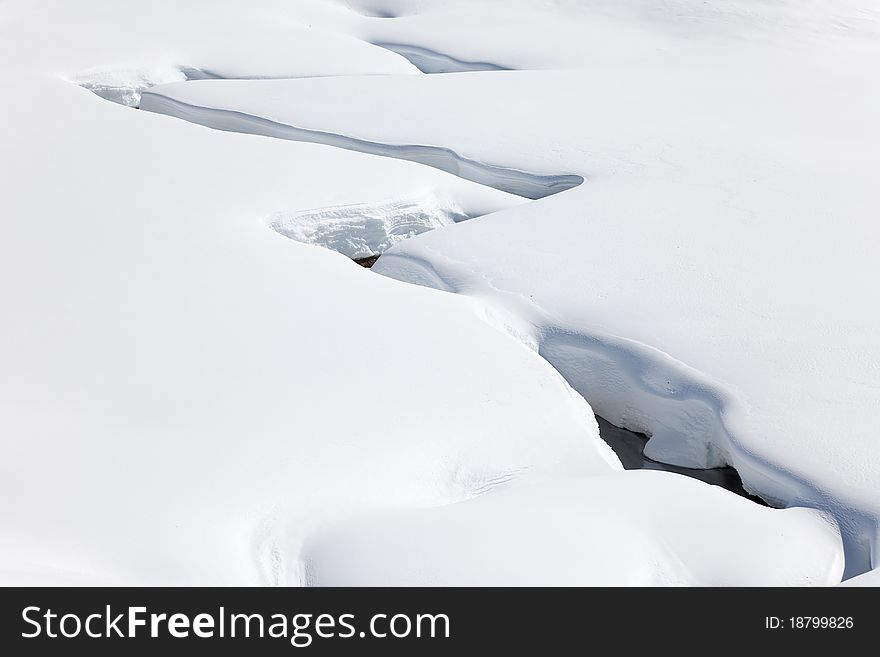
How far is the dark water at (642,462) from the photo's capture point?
8.48 feet

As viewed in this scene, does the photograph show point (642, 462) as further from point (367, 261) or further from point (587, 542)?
point (367, 261)

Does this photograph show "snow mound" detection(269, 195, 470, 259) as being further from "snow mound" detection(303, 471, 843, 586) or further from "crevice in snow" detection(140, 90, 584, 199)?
"snow mound" detection(303, 471, 843, 586)

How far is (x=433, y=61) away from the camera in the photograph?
5555mm

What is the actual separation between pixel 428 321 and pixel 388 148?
1576 millimetres

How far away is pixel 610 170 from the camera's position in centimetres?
397

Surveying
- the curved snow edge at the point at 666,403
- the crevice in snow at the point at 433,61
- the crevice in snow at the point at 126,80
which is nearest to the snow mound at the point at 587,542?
the curved snow edge at the point at 666,403

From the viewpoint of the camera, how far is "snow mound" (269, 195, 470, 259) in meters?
3.41

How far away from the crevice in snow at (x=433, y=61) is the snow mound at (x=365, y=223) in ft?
6.28

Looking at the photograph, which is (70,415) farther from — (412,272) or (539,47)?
(539,47)
